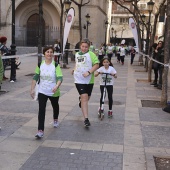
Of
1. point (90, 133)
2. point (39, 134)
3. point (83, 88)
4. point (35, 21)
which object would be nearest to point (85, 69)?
point (83, 88)

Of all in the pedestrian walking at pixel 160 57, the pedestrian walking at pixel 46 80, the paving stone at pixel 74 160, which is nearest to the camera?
the paving stone at pixel 74 160

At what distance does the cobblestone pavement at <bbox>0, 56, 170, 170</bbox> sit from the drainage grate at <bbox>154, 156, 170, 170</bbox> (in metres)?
0.10

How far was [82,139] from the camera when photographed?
19.0ft

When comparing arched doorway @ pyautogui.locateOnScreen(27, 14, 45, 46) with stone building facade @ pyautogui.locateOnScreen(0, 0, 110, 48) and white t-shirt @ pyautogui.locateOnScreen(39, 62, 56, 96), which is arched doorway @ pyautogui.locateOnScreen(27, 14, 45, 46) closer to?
stone building facade @ pyautogui.locateOnScreen(0, 0, 110, 48)

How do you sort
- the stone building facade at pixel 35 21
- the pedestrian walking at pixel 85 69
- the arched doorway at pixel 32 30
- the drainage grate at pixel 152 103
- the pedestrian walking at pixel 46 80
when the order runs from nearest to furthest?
1. the pedestrian walking at pixel 46 80
2. the pedestrian walking at pixel 85 69
3. the drainage grate at pixel 152 103
4. the stone building facade at pixel 35 21
5. the arched doorway at pixel 32 30

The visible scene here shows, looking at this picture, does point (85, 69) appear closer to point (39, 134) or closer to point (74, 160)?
point (39, 134)

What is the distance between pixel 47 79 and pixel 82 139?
4.17 feet

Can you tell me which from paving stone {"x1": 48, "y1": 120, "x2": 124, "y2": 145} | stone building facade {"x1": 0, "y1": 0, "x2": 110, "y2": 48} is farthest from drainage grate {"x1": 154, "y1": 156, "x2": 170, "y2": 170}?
stone building facade {"x1": 0, "y1": 0, "x2": 110, "y2": 48}

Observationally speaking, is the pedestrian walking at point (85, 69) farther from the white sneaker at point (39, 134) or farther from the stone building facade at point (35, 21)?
the stone building facade at point (35, 21)

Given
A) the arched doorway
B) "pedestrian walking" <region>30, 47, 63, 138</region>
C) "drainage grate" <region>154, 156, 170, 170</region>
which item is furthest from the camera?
the arched doorway

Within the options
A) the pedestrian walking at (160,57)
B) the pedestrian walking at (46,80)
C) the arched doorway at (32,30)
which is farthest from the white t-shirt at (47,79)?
the arched doorway at (32,30)

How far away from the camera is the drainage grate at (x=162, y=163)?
15.4ft

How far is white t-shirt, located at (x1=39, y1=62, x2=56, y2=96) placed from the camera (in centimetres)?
590

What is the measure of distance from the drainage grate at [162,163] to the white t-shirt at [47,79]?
225 centimetres
